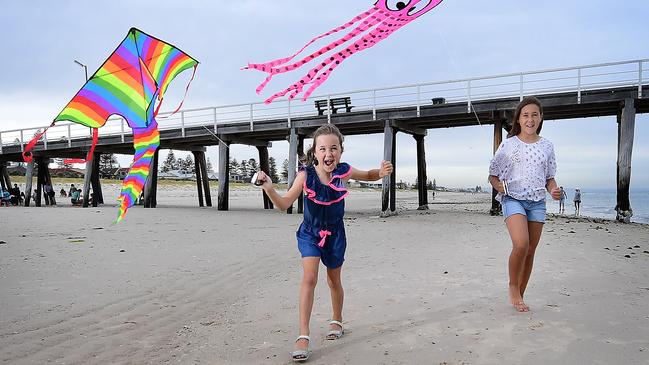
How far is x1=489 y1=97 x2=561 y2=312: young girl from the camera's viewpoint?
12.9ft

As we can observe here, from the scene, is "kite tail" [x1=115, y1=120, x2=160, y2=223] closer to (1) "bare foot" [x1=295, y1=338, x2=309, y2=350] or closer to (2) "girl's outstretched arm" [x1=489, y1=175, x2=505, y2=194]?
(1) "bare foot" [x1=295, y1=338, x2=309, y2=350]

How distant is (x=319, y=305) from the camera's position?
4.37 metres

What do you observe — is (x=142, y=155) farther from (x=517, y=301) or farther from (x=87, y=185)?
(x=87, y=185)

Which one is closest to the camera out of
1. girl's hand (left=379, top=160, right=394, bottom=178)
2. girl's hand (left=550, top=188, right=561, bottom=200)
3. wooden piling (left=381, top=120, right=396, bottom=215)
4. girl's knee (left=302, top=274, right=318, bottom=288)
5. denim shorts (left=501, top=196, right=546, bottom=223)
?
girl's knee (left=302, top=274, right=318, bottom=288)

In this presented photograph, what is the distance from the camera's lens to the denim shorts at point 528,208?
396cm

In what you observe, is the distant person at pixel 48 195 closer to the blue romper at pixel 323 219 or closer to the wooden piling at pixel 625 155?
the wooden piling at pixel 625 155

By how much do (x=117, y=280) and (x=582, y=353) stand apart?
187 inches

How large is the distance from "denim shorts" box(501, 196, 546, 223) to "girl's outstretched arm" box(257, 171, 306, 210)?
6.17ft

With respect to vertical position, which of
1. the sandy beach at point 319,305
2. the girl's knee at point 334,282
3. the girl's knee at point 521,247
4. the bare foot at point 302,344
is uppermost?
the girl's knee at point 521,247

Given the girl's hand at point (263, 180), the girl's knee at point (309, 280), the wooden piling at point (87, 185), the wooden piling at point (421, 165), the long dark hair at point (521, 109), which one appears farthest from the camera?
the wooden piling at point (87, 185)

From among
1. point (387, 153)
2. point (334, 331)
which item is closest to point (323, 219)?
point (334, 331)

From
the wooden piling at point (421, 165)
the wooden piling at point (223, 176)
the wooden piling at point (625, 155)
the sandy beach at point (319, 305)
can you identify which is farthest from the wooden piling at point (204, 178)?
the wooden piling at point (625, 155)

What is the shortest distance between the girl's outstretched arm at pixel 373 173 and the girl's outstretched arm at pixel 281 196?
418mm

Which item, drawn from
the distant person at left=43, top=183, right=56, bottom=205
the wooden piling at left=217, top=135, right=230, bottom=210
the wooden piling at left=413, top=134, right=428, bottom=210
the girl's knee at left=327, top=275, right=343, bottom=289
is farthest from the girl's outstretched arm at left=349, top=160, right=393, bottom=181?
the distant person at left=43, top=183, right=56, bottom=205
